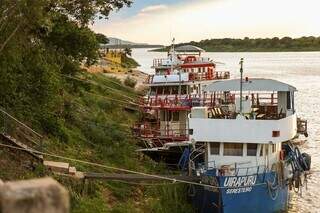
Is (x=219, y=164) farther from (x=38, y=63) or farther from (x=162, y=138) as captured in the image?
(x=162, y=138)

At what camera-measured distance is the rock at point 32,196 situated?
8.06 feet

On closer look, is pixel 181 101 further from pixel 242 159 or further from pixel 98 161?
pixel 242 159

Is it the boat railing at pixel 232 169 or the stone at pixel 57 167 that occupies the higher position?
the stone at pixel 57 167

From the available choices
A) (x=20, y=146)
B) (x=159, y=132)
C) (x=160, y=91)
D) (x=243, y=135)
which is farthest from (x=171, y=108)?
(x=20, y=146)

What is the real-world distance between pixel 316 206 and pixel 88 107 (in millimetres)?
16782

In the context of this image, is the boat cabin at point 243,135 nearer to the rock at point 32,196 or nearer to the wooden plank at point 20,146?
the wooden plank at point 20,146

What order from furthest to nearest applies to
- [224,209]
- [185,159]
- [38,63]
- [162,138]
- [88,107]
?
[88,107] < [162,138] < [185,159] < [38,63] < [224,209]

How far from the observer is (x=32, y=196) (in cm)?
247

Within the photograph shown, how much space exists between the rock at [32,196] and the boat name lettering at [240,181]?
59.3 ft

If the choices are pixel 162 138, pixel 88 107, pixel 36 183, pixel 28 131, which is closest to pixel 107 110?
pixel 88 107

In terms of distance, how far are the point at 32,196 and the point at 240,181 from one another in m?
18.5

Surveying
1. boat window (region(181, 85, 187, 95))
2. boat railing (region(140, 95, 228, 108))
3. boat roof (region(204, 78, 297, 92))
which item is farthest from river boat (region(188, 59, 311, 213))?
boat window (region(181, 85, 187, 95))

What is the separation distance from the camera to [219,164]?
875 inches

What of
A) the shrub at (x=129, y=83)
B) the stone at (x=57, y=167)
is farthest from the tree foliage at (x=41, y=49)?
the shrub at (x=129, y=83)
